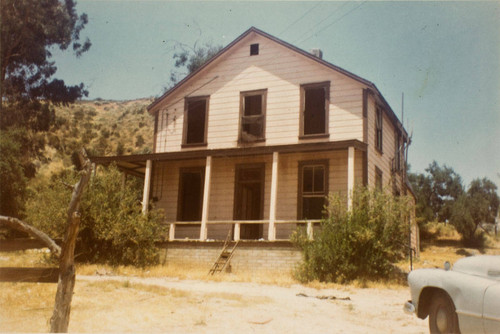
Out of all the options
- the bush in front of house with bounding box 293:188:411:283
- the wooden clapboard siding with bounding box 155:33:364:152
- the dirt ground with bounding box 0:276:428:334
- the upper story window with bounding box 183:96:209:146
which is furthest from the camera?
the upper story window with bounding box 183:96:209:146

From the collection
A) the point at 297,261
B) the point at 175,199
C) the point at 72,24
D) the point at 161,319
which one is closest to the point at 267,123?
the point at 175,199

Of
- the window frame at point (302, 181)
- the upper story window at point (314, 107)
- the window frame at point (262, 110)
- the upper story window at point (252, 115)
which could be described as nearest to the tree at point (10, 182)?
the window frame at point (262, 110)

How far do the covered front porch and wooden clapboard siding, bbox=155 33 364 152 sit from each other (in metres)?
0.91

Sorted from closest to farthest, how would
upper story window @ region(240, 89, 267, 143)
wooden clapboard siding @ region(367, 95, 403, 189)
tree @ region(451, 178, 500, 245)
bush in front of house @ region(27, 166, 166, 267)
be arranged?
bush in front of house @ region(27, 166, 166, 267) < wooden clapboard siding @ region(367, 95, 403, 189) < upper story window @ region(240, 89, 267, 143) < tree @ region(451, 178, 500, 245)

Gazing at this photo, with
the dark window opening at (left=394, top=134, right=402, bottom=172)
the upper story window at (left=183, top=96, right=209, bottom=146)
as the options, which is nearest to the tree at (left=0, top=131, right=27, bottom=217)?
the upper story window at (left=183, top=96, right=209, bottom=146)

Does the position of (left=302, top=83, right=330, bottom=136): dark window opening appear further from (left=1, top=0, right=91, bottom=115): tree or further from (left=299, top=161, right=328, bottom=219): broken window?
(left=1, top=0, right=91, bottom=115): tree

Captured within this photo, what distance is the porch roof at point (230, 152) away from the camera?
55.8 ft

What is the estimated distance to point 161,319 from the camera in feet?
26.5

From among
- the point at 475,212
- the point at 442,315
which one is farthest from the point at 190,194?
the point at 475,212

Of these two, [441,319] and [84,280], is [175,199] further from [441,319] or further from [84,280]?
[441,319]

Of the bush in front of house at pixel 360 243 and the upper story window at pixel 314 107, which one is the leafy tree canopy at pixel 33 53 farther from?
the bush in front of house at pixel 360 243

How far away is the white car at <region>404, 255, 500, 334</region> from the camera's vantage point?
5.06 m

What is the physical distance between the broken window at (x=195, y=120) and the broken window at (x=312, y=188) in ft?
16.8

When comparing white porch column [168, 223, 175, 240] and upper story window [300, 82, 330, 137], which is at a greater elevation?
upper story window [300, 82, 330, 137]
